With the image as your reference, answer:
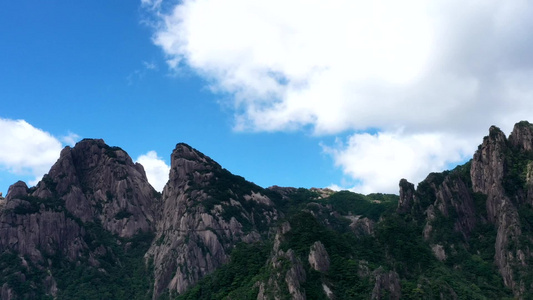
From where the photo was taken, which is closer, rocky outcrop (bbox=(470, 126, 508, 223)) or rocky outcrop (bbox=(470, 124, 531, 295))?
rocky outcrop (bbox=(470, 124, 531, 295))

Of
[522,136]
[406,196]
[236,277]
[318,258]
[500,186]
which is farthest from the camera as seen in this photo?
[406,196]

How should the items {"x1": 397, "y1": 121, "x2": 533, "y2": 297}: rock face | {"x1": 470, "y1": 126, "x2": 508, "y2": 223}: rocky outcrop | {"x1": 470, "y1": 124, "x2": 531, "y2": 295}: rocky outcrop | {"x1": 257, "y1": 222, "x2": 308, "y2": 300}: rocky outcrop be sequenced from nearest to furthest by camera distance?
{"x1": 257, "y1": 222, "x2": 308, "y2": 300}: rocky outcrop < {"x1": 470, "y1": 124, "x2": 531, "y2": 295}: rocky outcrop < {"x1": 397, "y1": 121, "x2": 533, "y2": 297}: rock face < {"x1": 470, "y1": 126, "x2": 508, "y2": 223}: rocky outcrop

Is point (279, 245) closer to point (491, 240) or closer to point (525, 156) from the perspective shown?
point (491, 240)

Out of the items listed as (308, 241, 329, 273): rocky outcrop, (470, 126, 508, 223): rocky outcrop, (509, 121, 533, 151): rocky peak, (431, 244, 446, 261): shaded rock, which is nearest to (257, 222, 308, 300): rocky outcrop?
(308, 241, 329, 273): rocky outcrop

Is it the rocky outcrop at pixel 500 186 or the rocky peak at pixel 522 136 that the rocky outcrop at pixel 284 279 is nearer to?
the rocky outcrop at pixel 500 186

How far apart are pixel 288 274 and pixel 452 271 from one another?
49.2m

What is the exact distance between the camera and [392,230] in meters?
156

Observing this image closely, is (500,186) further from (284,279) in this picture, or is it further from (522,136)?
(284,279)

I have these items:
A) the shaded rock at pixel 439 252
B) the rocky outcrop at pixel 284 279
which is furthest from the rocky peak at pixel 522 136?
the rocky outcrop at pixel 284 279

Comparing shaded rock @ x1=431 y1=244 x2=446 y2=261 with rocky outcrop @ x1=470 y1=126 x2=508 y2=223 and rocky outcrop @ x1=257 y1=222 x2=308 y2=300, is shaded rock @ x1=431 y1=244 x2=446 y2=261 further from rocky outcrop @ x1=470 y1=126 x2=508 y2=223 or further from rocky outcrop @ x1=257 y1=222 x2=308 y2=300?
rocky outcrop @ x1=257 y1=222 x2=308 y2=300

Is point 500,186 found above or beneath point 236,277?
above

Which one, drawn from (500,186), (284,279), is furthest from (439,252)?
(284,279)

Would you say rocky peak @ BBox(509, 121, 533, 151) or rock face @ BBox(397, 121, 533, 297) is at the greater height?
rocky peak @ BBox(509, 121, 533, 151)

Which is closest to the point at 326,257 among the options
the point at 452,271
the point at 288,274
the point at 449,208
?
the point at 288,274
